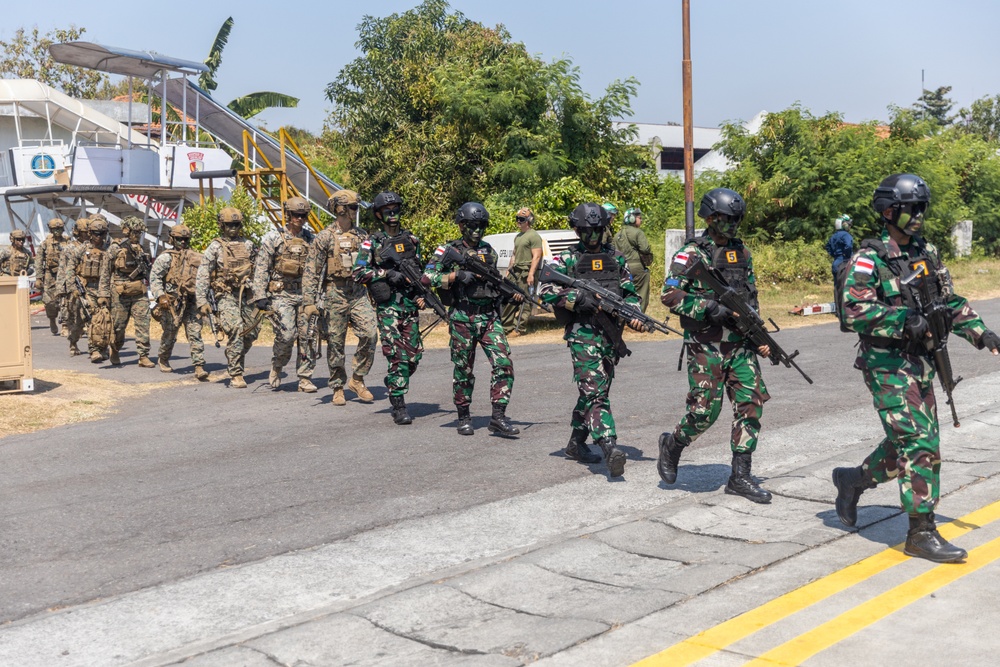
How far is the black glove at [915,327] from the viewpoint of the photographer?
17.0 feet

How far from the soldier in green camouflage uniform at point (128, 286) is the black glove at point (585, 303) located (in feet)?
29.3

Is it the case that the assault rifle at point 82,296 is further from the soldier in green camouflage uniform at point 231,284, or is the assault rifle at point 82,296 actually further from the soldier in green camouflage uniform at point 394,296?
the soldier in green camouflage uniform at point 394,296

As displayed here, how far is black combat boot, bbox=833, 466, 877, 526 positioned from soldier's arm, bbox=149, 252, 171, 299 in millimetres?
9518

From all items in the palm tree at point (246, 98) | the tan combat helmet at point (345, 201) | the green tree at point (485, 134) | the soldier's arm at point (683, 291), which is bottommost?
the soldier's arm at point (683, 291)

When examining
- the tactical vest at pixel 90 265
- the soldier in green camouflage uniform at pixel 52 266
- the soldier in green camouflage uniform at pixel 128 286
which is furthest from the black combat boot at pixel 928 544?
the soldier in green camouflage uniform at pixel 52 266

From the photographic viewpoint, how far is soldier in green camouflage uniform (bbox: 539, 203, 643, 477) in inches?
283

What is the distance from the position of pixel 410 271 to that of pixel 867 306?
16.6ft

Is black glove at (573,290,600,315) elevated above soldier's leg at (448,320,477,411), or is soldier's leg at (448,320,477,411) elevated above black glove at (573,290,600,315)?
black glove at (573,290,600,315)

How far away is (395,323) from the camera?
9.78m

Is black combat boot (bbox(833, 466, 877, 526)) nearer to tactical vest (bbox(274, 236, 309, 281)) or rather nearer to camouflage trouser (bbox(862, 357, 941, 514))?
camouflage trouser (bbox(862, 357, 941, 514))

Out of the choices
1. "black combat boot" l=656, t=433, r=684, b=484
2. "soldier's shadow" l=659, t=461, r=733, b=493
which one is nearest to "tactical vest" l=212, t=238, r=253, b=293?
"soldier's shadow" l=659, t=461, r=733, b=493

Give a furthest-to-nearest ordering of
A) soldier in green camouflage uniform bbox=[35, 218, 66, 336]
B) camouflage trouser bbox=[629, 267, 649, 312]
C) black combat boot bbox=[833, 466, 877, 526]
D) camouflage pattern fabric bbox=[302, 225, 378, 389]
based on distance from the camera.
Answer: soldier in green camouflage uniform bbox=[35, 218, 66, 336]
camouflage trouser bbox=[629, 267, 649, 312]
camouflage pattern fabric bbox=[302, 225, 378, 389]
black combat boot bbox=[833, 466, 877, 526]

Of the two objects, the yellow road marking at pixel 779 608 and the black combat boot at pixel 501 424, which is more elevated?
the black combat boot at pixel 501 424

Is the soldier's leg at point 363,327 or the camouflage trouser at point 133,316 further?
the camouflage trouser at point 133,316
